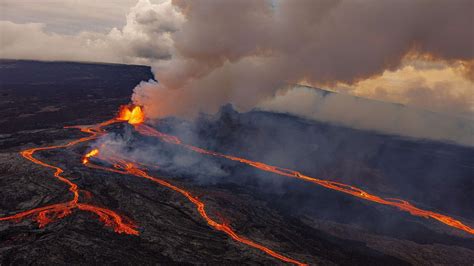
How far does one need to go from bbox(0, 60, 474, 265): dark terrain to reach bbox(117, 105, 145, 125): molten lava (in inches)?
154

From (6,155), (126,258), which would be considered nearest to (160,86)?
(6,155)

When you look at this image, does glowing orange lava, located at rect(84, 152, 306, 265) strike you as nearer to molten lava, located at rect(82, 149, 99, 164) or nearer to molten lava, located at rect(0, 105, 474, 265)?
molten lava, located at rect(0, 105, 474, 265)

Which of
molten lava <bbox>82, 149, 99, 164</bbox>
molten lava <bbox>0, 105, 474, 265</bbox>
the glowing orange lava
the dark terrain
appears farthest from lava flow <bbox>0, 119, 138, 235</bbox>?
molten lava <bbox>82, 149, 99, 164</bbox>

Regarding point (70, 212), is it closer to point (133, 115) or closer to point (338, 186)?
point (338, 186)

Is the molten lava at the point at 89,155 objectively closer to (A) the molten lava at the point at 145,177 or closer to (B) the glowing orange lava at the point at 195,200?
(A) the molten lava at the point at 145,177

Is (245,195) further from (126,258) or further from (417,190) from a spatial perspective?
(417,190)

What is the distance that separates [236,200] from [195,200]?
449cm

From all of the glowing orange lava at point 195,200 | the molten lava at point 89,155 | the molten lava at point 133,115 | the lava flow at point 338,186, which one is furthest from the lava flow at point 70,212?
the molten lava at point 133,115

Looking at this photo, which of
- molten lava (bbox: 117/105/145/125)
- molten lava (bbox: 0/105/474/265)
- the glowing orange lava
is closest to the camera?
the glowing orange lava

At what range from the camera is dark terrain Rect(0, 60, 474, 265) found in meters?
28.4

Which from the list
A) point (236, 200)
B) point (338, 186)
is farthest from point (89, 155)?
point (338, 186)

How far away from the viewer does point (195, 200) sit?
38.8 metres

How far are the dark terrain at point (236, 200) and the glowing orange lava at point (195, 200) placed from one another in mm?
869

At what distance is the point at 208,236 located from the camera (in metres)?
31.3
